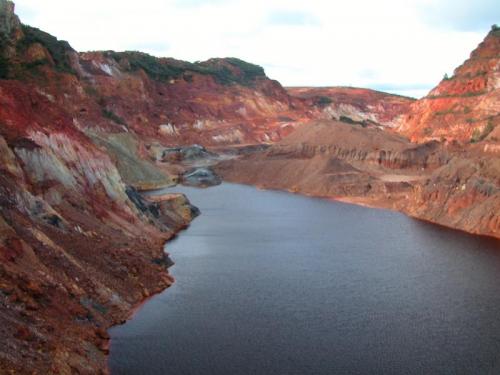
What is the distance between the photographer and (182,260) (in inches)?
1471

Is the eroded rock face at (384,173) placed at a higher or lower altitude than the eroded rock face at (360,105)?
lower

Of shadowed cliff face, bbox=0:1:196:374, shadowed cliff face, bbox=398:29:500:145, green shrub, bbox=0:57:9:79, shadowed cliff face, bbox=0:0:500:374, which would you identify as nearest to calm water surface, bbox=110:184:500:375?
shadowed cliff face, bbox=0:1:196:374

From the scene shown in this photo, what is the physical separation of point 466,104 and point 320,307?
240 feet

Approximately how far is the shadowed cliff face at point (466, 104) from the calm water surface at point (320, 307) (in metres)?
42.8

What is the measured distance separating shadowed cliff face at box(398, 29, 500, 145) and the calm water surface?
4284 cm

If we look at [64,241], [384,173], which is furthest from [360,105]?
[64,241]

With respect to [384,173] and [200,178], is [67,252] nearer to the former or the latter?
[200,178]

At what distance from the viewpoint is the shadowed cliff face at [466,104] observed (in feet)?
278

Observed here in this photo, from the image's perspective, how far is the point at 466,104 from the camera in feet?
303

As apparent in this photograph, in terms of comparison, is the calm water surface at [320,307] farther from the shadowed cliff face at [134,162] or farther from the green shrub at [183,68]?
the green shrub at [183,68]

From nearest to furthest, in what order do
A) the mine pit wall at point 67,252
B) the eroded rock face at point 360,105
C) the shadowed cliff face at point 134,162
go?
the mine pit wall at point 67,252 → the shadowed cliff face at point 134,162 → the eroded rock face at point 360,105

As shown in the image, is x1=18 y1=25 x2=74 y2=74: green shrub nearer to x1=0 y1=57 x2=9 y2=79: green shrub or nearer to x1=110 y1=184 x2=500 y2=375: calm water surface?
x1=0 y1=57 x2=9 y2=79: green shrub

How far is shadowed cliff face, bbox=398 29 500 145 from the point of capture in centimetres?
8488

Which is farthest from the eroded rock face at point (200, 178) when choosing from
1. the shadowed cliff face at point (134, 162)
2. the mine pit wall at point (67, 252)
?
the mine pit wall at point (67, 252)
